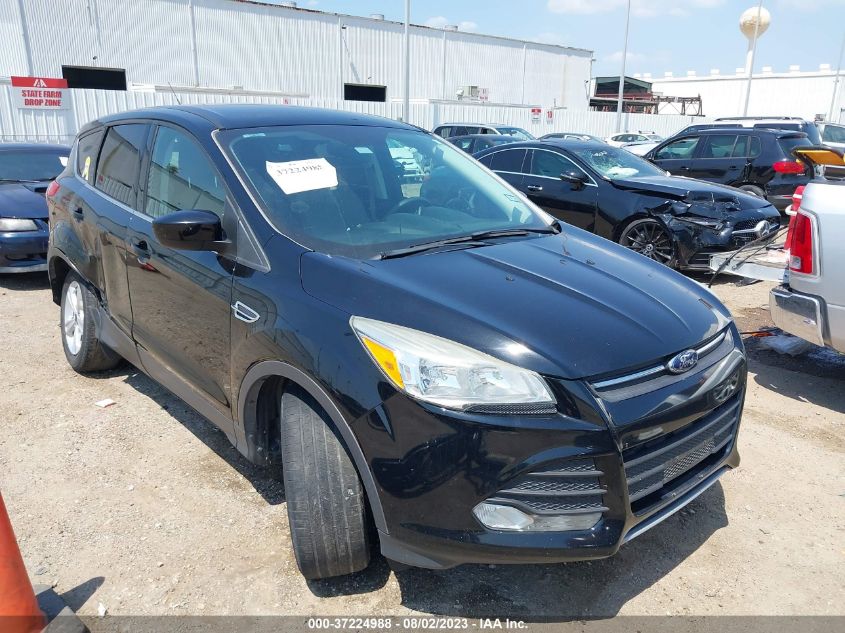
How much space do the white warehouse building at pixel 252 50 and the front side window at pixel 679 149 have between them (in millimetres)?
17472

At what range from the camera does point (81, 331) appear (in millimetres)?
4391

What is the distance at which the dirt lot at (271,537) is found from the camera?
2484mm

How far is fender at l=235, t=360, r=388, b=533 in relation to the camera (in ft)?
7.02

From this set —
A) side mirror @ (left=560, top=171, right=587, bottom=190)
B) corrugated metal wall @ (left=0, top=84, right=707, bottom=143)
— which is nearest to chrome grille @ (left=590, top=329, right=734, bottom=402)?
side mirror @ (left=560, top=171, right=587, bottom=190)

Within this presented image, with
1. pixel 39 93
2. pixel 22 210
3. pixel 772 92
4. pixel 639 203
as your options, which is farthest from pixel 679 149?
pixel 772 92

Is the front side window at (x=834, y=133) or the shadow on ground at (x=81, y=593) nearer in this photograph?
the shadow on ground at (x=81, y=593)

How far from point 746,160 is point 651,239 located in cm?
456

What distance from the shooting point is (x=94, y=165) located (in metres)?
4.15

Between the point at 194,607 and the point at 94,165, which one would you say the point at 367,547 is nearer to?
the point at 194,607

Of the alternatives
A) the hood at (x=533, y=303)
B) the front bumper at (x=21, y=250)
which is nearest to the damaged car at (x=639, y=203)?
the hood at (x=533, y=303)

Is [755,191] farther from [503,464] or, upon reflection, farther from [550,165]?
[503,464]

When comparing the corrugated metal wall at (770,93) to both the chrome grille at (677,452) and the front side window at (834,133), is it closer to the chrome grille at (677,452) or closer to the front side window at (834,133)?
the front side window at (834,133)

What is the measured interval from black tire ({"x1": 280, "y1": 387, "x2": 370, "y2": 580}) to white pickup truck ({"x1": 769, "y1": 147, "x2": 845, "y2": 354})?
3060 millimetres

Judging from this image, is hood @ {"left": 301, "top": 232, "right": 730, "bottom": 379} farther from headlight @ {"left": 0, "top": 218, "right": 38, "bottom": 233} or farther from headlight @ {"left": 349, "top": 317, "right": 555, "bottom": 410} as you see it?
headlight @ {"left": 0, "top": 218, "right": 38, "bottom": 233}
